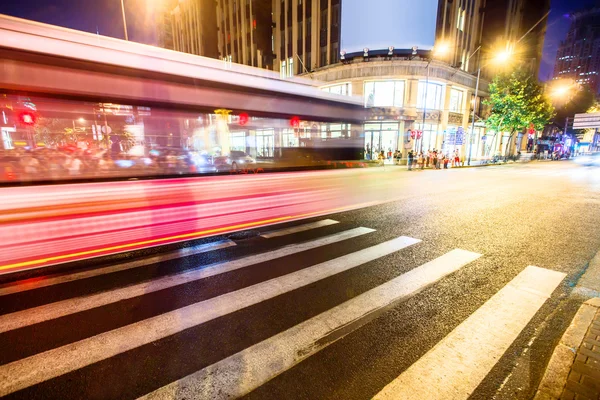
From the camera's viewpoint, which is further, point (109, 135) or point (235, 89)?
point (235, 89)

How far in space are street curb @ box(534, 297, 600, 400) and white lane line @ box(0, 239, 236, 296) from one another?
491 cm

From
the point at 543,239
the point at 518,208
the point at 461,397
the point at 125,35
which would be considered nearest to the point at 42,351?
the point at 461,397

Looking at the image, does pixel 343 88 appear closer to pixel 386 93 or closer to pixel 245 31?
pixel 386 93

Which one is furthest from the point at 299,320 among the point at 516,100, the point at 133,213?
the point at 516,100

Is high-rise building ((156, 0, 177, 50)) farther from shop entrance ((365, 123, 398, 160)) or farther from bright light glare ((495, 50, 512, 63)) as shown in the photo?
bright light glare ((495, 50, 512, 63))

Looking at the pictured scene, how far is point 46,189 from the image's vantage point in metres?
6.29

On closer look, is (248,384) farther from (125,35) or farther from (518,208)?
(125,35)

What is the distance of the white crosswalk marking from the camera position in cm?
313

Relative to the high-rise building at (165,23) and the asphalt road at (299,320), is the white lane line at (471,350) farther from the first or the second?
the high-rise building at (165,23)

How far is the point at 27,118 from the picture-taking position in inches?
233

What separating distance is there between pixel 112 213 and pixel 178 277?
4.59 metres

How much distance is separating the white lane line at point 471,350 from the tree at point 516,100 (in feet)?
130

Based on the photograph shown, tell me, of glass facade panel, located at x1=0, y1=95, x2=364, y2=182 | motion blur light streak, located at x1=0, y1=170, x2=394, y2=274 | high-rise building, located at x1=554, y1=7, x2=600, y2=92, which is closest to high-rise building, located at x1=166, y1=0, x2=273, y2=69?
glass facade panel, located at x1=0, y1=95, x2=364, y2=182

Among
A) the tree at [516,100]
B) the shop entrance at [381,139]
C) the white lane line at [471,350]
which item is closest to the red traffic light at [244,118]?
the white lane line at [471,350]
